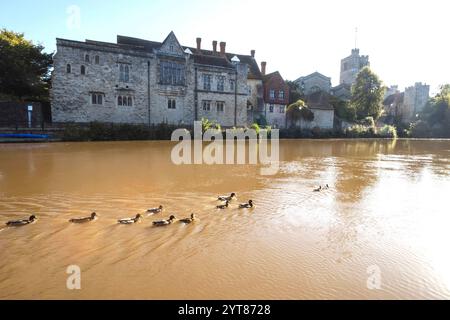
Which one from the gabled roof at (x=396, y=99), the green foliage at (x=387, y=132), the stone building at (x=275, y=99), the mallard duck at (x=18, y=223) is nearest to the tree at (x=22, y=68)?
the stone building at (x=275, y=99)

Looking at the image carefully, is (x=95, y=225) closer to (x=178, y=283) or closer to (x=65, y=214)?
(x=65, y=214)

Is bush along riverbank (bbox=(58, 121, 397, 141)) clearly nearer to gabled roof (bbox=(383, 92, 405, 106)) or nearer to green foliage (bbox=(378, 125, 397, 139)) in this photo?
green foliage (bbox=(378, 125, 397, 139))

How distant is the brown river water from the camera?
18.6ft

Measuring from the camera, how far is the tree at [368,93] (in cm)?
5772

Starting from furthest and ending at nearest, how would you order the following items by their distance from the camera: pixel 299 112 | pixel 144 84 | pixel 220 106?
pixel 299 112
pixel 220 106
pixel 144 84

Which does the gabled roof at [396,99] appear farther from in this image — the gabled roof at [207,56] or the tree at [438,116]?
the gabled roof at [207,56]

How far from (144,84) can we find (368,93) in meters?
38.4

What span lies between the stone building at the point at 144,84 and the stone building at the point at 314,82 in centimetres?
2662

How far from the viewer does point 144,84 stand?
39.0 metres

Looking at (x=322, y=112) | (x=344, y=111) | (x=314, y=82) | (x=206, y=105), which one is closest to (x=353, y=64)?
(x=314, y=82)

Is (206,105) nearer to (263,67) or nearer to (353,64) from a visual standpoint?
(263,67)

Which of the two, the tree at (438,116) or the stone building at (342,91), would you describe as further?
the stone building at (342,91)

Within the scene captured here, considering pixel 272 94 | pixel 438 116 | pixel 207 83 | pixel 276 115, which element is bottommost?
pixel 276 115

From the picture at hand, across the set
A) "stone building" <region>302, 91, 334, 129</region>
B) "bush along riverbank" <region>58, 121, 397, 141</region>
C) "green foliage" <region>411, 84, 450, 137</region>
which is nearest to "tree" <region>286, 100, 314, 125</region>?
"stone building" <region>302, 91, 334, 129</region>
